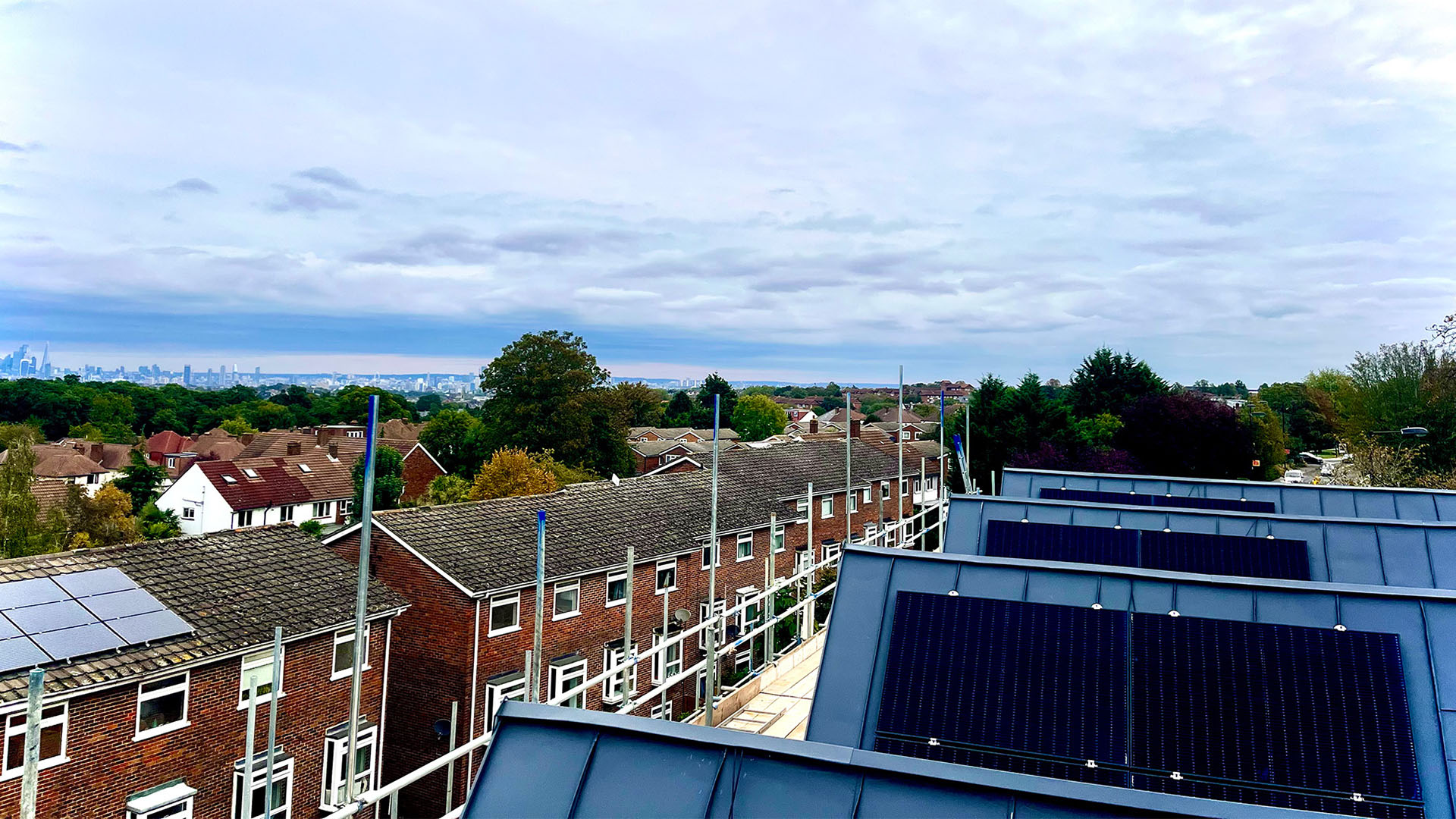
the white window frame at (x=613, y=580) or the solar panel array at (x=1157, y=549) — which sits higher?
the solar panel array at (x=1157, y=549)

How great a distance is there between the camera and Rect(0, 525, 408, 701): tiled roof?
48.7ft

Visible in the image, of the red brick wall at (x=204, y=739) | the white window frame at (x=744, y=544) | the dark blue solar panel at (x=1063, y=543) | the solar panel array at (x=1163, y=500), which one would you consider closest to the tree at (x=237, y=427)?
the white window frame at (x=744, y=544)

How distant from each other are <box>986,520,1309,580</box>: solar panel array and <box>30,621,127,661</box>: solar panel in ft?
50.4

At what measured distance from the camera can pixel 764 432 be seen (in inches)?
4510

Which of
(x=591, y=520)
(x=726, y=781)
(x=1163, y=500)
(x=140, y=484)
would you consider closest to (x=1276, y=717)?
(x=726, y=781)

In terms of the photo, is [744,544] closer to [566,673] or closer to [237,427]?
[566,673]

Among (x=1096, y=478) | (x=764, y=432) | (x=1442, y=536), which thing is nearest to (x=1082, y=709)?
(x=1442, y=536)

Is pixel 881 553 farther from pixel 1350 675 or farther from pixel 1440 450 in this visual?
pixel 1440 450

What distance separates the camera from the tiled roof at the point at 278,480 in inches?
2219

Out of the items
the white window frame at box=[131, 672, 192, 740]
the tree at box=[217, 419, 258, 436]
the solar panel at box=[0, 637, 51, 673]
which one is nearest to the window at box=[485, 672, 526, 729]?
the white window frame at box=[131, 672, 192, 740]

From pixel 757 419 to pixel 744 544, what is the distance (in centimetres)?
8220

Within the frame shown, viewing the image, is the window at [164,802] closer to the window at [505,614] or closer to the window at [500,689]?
the window at [500,689]

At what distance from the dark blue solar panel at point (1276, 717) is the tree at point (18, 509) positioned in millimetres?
41555

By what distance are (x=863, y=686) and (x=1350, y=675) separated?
3867 millimetres
